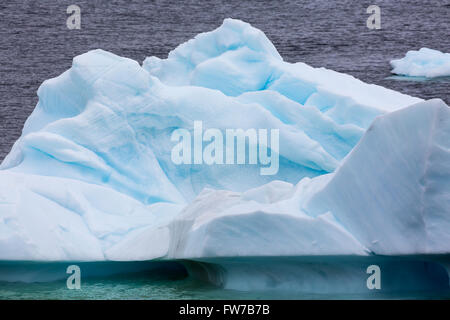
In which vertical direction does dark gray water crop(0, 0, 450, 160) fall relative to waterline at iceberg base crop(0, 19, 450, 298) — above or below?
above

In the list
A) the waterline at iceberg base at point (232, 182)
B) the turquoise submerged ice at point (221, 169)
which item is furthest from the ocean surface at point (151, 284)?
the turquoise submerged ice at point (221, 169)

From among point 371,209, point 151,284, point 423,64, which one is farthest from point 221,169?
point 423,64

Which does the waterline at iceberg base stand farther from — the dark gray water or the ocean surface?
the dark gray water

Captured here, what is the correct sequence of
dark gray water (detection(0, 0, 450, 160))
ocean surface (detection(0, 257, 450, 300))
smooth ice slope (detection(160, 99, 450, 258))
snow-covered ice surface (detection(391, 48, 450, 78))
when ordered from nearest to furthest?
smooth ice slope (detection(160, 99, 450, 258))
ocean surface (detection(0, 257, 450, 300))
snow-covered ice surface (detection(391, 48, 450, 78))
dark gray water (detection(0, 0, 450, 160))

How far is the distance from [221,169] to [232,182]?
0.11 metres

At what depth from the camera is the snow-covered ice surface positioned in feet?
18.8

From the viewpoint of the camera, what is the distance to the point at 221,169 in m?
4.11

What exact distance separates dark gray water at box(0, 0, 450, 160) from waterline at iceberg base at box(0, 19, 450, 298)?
1572mm

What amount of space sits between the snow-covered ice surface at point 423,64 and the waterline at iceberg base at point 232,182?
107 centimetres

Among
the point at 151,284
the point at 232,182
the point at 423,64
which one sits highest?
the point at 423,64

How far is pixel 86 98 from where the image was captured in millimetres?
4273

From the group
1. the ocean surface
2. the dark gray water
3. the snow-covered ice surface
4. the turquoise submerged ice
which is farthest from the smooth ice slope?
the dark gray water

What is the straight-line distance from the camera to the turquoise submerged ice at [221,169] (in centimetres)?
264

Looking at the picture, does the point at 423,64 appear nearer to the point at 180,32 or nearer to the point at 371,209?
the point at 180,32
